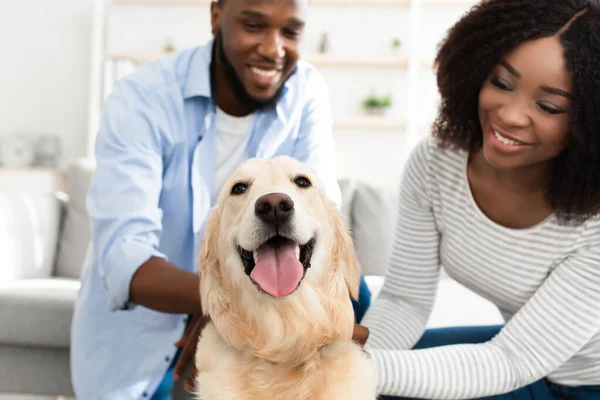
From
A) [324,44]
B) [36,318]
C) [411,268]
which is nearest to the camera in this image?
[411,268]

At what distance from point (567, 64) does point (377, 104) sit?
13.9 feet

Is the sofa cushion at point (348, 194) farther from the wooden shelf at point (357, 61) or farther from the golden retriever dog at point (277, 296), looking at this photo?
the wooden shelf at point (357, 61)

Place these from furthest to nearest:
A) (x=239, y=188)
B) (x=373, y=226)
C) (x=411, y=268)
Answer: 1. (x=373, y=226)
2. (x=411, y=268)
3. (x=239, y=188)

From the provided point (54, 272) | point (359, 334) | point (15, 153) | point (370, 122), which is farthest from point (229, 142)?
point (15, 153)

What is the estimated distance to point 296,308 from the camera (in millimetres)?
1148

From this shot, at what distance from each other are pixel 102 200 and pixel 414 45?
4.21 metres

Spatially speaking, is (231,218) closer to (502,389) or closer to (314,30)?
(502,389)

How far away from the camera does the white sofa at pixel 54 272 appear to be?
97.8 inches

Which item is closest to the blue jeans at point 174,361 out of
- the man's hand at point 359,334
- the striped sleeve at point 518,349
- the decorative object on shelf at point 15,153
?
the striped sleeve at point 518,349

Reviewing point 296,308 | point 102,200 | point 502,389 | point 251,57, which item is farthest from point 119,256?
point 502,389

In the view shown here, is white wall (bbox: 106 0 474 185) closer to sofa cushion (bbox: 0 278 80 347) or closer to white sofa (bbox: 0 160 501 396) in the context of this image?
white sofa (bbox: 0 160 501 396)

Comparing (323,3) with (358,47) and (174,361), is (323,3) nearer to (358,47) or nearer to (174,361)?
(358,47)

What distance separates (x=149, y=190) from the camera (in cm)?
155

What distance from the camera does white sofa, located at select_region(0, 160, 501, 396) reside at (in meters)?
2.48
